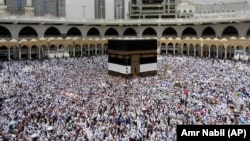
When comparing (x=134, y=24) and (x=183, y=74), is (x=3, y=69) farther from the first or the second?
(x=134, y=24)

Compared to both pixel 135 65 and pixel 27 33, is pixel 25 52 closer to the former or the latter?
pixel 27 33

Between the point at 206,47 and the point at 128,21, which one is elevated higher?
the point at 128,21

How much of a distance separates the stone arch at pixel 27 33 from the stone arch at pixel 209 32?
988 inches

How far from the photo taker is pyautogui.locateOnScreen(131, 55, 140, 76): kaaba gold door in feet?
96.3

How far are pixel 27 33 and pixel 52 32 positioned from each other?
13.4 feet

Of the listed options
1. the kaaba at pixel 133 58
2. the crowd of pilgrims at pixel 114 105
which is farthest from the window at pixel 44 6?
the crowd of pilgrims at pixel 114 105

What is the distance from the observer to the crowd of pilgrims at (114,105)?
13500mm

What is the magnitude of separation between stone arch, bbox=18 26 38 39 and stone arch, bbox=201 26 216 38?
25.1 m

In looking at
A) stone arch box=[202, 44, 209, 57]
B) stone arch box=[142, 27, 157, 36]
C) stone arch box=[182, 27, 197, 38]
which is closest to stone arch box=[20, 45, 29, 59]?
stone arch box=[142, 27, 157, 36]

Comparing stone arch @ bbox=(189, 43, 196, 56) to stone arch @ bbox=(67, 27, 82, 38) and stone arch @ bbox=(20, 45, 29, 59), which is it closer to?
stone arch @ bbox=(67, 27, 82, 38)

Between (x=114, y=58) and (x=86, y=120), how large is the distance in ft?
54.4

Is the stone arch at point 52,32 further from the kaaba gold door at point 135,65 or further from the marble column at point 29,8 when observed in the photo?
the kaaba gold door at point 135,65

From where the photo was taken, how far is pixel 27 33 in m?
43.4

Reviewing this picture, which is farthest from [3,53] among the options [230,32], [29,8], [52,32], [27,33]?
[230,32]
